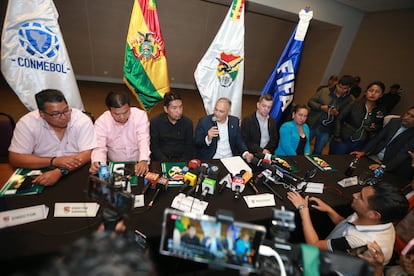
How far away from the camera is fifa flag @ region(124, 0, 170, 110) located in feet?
8.03

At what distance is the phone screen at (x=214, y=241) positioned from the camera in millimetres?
814

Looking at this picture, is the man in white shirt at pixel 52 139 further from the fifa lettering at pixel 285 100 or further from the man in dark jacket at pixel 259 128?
the fifa lettering at pixel 285 100

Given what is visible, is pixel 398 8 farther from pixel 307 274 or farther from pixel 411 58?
pixel 307 274

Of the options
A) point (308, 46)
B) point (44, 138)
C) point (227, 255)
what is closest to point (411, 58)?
point (308, 46)

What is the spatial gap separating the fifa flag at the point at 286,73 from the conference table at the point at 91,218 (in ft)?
3.82

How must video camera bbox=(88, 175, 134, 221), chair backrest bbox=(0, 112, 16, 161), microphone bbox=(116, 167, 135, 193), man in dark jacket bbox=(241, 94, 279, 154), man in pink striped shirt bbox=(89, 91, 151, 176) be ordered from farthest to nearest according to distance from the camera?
man in dark jacket bbox=(241, 94, 279, 154), chair backrest bbox=(0, 112, 16, 161), man in pink striped shirt bbox=(89, 91, 151, 176), microphone bbox=(116, 167, 135, 193), video camera bbox=(88, 175, 134, 221)

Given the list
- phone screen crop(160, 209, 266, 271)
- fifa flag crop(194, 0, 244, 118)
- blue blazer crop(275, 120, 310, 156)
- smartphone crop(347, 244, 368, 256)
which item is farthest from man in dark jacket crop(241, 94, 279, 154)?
phone screen crop(160, 209, 266, 271)

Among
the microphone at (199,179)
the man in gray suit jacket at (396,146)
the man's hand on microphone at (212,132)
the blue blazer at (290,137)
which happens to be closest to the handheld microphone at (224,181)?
the microphone at (199,179)

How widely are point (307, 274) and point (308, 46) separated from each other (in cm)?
777

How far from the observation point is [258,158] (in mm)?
2188

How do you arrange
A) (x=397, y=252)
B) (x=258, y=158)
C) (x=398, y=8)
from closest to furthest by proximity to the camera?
(x=397, y=252), (x=258, y=158), (x=398, y=8)

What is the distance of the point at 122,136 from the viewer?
219 centimetres

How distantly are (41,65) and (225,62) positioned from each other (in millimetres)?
2112

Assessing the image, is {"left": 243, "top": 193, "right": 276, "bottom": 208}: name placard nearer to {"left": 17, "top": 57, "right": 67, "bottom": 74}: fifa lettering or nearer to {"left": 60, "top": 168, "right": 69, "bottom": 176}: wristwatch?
{"left": 60, "top": 168, "right": 69, "bottom": 176}: wristwatch
